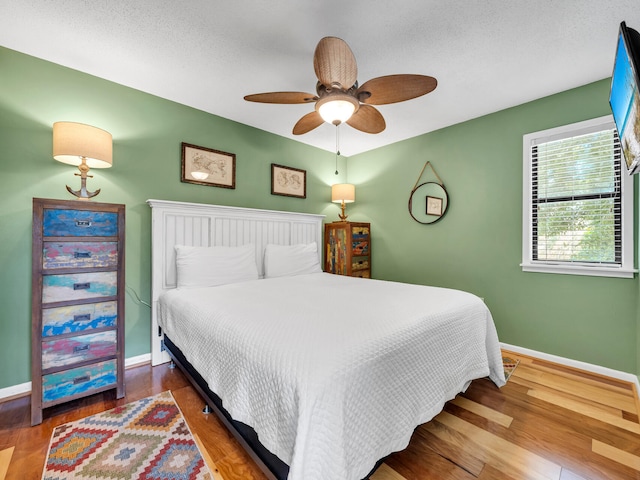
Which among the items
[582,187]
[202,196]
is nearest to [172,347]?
[202,196]

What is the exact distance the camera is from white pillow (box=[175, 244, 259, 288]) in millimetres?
2441

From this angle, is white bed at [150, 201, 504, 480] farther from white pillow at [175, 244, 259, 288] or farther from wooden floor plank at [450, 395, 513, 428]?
white pillow at [175, 244, 259, 288]

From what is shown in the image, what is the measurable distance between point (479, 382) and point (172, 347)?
2.47m

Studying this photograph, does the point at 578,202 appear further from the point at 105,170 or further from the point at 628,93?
the point at 105,170

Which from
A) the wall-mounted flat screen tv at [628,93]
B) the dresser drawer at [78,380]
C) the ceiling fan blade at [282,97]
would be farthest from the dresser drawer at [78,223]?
the wall-mounted flat screen tv at [628,93]

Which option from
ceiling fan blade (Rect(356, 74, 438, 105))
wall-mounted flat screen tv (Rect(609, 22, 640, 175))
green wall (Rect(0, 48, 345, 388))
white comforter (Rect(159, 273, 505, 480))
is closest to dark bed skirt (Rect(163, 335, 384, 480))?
white comforter (Rect(159, 273, 505, 480))

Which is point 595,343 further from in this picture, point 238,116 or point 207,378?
point 238,116

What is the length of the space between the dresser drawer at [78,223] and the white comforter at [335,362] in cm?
71

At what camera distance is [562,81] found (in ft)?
7.59

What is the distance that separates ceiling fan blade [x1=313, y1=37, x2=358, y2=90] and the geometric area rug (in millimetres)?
2153

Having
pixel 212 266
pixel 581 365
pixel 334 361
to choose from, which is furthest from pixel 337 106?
pixel 581 365

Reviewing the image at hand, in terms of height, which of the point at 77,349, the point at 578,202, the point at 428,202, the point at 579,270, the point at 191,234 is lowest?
the point at 77,349

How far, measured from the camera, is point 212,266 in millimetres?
2551

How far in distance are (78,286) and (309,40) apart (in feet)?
7.44
